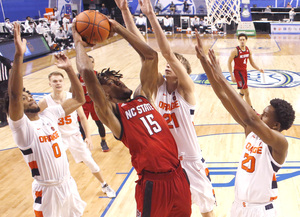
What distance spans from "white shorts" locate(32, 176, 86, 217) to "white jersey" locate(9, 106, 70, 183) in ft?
0.30

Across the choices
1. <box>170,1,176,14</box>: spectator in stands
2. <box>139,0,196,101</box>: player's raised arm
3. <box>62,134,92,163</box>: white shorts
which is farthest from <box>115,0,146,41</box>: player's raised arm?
<box>170,1,176,14</box>: spectator in stands

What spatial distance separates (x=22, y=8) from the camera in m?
24.5

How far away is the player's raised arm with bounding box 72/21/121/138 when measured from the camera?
7.97 ft

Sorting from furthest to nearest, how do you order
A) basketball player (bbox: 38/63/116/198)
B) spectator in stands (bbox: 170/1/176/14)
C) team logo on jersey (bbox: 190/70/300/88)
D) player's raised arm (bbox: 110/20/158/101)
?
spectator in stands (bbox: 170/1/176/14), team logo on jersey (bbox: 190/70/300/88), basketball player (bbox: 38/63/116/198), player's raised arm (bbox: 110/20/158/101)

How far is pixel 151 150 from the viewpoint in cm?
260

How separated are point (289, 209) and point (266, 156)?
1.93 metres

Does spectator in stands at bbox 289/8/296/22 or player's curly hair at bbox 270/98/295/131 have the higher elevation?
player's curly hair at bbox 270/98/295/131

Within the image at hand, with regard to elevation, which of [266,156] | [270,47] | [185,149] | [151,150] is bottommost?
[270,47]

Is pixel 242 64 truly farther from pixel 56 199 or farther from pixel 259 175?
pixel 56 199

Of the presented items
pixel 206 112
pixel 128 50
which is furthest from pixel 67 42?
pixel 206 112

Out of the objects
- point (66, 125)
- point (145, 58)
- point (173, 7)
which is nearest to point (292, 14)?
point (173, 7)

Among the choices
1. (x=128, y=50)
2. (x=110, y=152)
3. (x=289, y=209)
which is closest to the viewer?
(x=289, y=209)

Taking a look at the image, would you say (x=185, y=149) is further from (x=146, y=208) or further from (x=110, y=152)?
(x=110, y=152)

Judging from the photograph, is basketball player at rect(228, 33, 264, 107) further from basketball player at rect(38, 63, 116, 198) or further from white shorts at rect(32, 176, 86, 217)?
white shorts at rect(32, 176, 86, 217)
